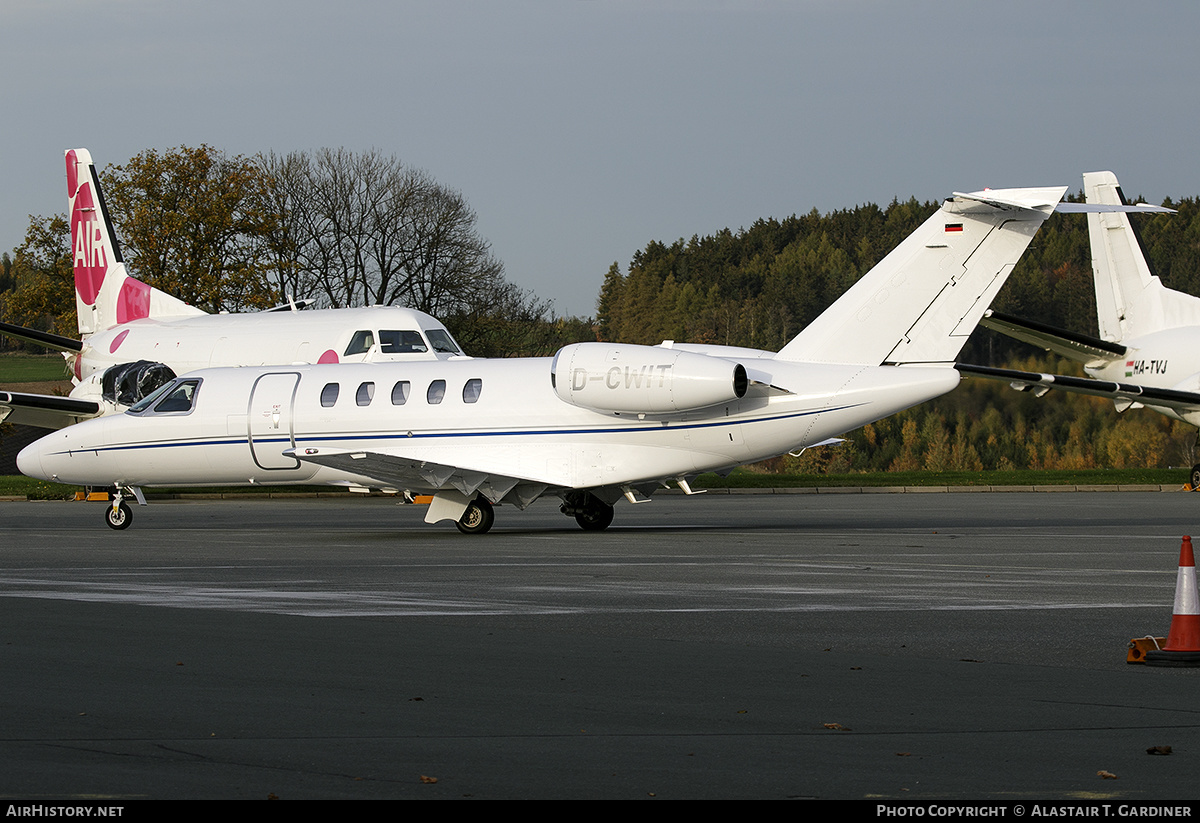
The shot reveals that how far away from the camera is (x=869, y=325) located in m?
20.2

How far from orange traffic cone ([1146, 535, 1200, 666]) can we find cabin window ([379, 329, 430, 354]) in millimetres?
21324

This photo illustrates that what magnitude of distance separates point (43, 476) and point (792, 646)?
703 inches

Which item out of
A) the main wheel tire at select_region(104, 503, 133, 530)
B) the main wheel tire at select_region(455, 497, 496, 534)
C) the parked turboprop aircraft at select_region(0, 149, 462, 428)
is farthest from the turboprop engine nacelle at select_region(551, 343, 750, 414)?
the main wheel tire at select_region(104, 503, 133, 530)

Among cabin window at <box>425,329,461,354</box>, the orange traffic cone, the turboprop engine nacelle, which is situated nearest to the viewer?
the orange traffic cone

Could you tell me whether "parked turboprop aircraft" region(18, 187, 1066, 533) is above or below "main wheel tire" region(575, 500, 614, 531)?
above

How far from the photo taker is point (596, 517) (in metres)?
22.5

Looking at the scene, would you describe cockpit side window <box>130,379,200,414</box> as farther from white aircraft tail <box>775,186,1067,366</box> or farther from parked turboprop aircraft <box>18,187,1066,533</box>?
white aircraft tail <box>775,186,1067,366</box>

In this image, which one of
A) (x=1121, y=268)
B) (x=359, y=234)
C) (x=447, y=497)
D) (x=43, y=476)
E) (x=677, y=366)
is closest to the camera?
(x=677, y=366)

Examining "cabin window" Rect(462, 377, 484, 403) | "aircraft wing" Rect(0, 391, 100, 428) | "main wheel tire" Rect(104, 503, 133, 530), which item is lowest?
"main wheel tire" Rect(104, 503, 133, 530)

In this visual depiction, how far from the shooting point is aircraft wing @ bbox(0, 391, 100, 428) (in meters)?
30.6

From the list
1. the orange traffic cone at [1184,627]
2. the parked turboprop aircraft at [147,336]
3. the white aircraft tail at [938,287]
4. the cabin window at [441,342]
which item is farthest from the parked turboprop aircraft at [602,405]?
the orange traffic cone at [1184,627]

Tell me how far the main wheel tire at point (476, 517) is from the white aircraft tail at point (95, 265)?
1931cm

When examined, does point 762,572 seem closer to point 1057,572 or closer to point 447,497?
point 1057,572

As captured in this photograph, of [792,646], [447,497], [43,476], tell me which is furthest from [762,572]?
[43,476]
